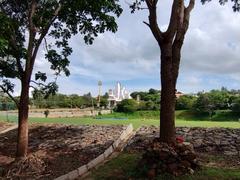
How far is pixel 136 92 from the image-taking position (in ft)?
219

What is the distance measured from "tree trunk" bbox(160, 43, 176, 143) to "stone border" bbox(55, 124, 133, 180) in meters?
2.22

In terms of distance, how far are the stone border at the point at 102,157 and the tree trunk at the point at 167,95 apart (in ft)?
7.29

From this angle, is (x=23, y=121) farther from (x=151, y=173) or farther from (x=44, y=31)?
(x=151, y=173)

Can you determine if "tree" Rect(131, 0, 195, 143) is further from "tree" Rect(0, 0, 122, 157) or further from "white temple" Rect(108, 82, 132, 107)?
"white temple" Rect(108, 82, 132, 107)

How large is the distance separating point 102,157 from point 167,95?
292 cm

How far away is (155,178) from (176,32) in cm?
336

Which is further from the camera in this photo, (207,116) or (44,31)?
(207,116)

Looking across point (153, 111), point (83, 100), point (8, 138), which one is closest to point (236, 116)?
point (153, 111)

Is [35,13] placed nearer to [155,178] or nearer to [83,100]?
[155,178]

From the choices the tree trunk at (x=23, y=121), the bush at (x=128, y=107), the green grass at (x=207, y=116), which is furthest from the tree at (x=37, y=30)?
the bush at (x=128, y=107)

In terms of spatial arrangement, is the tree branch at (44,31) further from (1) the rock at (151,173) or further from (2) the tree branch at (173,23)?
(1) the rock at (151,173)

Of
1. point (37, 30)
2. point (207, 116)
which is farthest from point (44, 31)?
point (207, 116)

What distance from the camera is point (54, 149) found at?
11648 millimetres

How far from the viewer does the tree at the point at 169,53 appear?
866 cm
